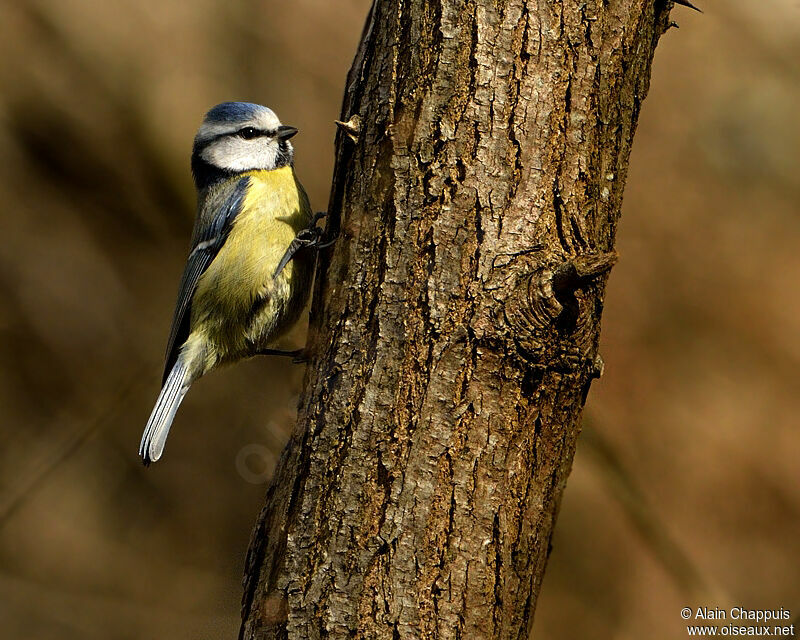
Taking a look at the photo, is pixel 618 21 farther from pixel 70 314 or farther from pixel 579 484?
pixel 70 314

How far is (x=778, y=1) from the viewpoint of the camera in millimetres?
3180

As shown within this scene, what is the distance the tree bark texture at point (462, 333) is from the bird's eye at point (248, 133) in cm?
138

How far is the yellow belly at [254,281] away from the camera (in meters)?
2.59

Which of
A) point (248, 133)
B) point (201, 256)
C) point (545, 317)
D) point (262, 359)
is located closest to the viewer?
point (545, 317)

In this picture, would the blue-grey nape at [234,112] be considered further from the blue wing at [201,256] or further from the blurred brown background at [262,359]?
the blurred brown background at [262,359]

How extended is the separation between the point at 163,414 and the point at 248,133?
107cm

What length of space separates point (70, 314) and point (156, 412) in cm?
162

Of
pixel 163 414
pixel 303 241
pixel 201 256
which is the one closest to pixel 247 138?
pixel 201 256

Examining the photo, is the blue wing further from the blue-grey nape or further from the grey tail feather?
the blue-grey nape

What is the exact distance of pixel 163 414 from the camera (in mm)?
2561

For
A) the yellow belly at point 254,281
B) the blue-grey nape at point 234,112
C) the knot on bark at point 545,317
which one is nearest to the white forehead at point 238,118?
the blue-grey nape at point 234,112

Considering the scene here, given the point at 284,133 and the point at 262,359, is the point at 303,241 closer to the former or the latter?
the point at 284,133

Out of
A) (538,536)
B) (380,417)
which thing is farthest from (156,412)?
(538,536)

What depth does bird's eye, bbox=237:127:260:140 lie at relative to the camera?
2822 mm
